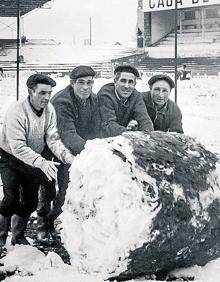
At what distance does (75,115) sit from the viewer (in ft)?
12.4

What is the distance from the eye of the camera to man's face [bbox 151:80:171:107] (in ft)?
13.2

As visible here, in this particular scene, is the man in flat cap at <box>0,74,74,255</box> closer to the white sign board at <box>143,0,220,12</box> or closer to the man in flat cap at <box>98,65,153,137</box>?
the man in flat cap at <box>98,65,153,137</box>

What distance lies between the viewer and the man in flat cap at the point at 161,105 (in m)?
4.03

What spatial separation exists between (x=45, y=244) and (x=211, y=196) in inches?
55.0

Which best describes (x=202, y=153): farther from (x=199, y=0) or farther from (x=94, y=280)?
(x=199, y=0)

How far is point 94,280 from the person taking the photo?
2.63 m

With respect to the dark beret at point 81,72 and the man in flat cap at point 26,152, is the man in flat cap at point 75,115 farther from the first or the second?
the man in flat cap at point 26,152

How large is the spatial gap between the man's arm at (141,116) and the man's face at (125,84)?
118mm

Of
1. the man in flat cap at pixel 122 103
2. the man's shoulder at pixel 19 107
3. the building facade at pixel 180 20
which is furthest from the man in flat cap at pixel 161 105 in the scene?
the building facade at pixel 180 20

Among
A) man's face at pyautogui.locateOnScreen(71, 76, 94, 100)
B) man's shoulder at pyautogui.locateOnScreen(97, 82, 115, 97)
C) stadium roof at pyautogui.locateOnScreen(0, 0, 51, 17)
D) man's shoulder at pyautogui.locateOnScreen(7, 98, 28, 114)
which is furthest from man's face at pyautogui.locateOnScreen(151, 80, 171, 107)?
stadium roof at pyautogui.locateOnScreen(0, 0, 51, 17)

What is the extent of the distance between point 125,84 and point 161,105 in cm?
45

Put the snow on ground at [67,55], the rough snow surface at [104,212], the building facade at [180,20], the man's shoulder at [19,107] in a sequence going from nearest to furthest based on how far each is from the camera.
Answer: the rough snow surface at [104,212] < the man's shoulder at [19,107] < the snow on ground at [67,55] < the building facade at [180,20]

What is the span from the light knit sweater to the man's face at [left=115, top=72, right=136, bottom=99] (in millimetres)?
627

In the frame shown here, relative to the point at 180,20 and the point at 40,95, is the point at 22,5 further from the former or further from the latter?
the point at 40,95
